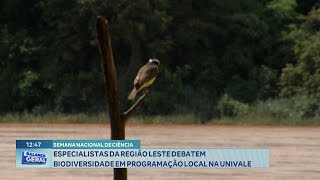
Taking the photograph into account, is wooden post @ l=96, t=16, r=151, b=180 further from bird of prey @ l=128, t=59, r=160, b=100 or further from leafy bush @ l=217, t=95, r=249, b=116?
leafy bush @ l=217, t=95, r=249, b=116

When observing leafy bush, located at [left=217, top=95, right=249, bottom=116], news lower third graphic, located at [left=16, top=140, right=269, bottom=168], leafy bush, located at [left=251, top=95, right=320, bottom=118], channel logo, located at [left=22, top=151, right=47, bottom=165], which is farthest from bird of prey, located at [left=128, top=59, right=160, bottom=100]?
leafy bush, located at [left=217, top=95, right=249, bottom=116]

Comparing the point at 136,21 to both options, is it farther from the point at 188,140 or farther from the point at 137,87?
the point at 137,87

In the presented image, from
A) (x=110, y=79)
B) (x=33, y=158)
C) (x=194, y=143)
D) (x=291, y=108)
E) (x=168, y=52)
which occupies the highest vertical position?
(x=168, y=52)

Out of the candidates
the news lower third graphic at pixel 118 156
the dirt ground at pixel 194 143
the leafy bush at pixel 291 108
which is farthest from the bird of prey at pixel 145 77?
the leafy bush at pixel 291 108

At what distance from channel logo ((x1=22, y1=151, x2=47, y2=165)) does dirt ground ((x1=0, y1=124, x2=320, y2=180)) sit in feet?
34.4

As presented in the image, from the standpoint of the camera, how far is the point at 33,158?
15.6 ft

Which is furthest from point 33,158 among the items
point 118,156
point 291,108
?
point 291,108

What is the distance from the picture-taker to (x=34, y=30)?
39.0m

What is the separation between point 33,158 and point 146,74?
0.73 meters

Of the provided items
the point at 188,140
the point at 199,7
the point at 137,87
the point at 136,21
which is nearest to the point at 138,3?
the point at 136,21

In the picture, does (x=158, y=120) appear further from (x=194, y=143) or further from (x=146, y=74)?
(x=146, y=74)

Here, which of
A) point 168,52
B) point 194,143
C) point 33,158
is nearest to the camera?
point 33,158

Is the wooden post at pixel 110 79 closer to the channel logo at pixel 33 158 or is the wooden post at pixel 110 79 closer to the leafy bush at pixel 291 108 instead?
the channel logo at pixel 33 158

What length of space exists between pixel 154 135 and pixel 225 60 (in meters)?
10.3
